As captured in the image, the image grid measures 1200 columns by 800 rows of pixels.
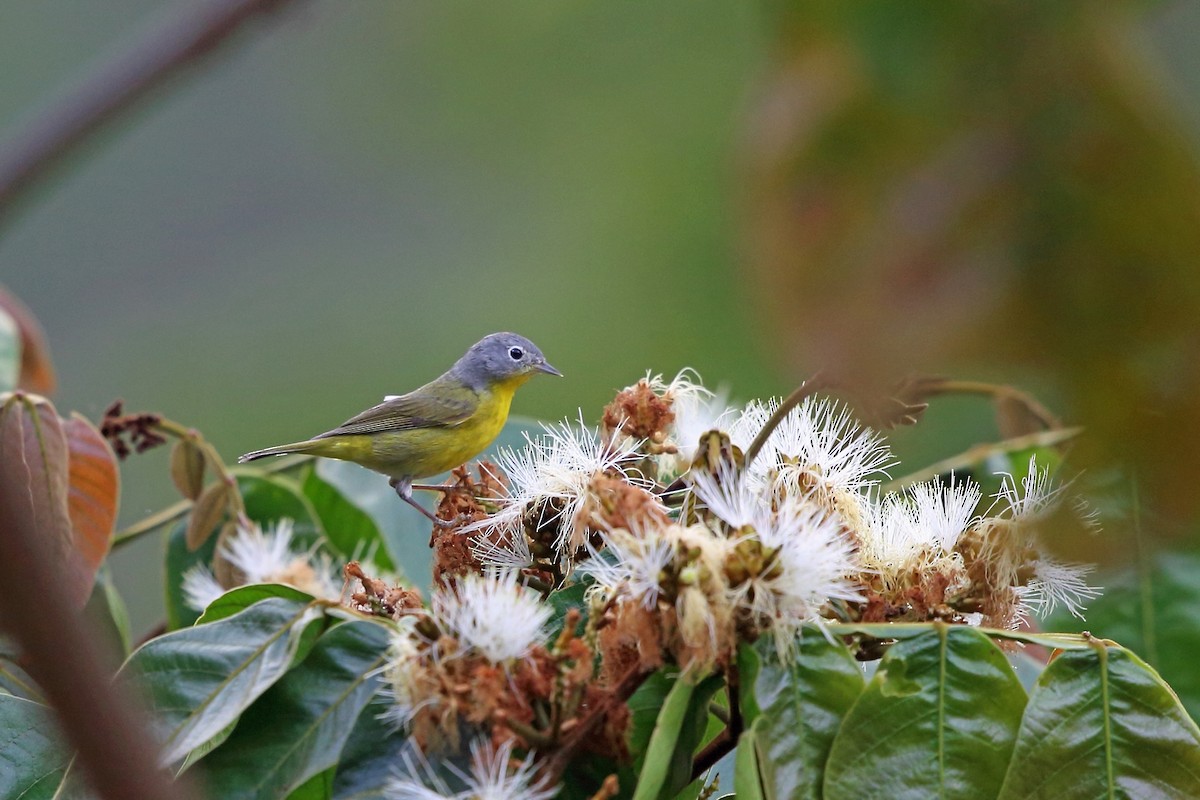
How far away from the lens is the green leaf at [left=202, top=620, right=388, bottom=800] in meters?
1.37

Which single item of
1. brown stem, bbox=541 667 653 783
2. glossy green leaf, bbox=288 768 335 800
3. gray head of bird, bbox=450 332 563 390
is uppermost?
gray head of bird, bbox=450 332 563 390

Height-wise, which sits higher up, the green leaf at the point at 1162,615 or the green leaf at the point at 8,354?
the green leaf at the point at 8,354

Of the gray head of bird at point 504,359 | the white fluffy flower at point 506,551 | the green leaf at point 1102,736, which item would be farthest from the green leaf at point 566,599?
the gray head of bird at point 504,359

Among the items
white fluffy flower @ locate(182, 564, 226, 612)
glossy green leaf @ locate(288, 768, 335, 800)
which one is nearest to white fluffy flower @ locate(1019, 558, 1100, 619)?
glossy green leaf @ locate(288, 768, 335, 800)

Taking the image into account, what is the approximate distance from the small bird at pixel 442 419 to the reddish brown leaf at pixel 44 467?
149cm

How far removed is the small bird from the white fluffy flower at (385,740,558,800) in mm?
2195

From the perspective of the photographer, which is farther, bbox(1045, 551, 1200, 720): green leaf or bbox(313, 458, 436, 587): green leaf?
bbox(313, 458, 436, 587): green leaf

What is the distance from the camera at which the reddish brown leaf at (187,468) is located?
2.31 meters

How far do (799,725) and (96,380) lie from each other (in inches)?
453

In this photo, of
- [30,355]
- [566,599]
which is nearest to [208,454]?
[30,355]

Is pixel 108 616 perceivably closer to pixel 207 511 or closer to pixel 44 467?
pixel 207 511

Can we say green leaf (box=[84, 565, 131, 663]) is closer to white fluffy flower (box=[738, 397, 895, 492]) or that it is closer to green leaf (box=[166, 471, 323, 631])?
green leaf (box=[166, 471, 323, 631])

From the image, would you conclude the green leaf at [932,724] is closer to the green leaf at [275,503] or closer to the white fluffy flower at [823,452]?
the white fluffy flower at [823,452]

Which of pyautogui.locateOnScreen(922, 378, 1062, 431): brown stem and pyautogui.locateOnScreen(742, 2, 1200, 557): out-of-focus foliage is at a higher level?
pyautogui.locateOnScreen(922, 378, 1062, 431): brown stem
